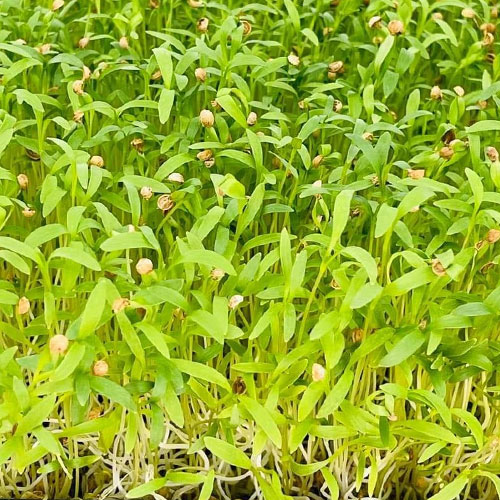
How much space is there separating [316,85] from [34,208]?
0.60 m

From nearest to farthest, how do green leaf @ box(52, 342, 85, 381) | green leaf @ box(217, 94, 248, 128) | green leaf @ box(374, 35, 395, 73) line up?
green leaf @ box(52, 342, 85, 381), green leaf @ box(217, 94, 248, 128), green leaf @ box(374, 35, 395, 73)

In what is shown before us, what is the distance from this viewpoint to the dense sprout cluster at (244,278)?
103 cm

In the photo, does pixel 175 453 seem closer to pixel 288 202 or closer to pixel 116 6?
pixel 288 202

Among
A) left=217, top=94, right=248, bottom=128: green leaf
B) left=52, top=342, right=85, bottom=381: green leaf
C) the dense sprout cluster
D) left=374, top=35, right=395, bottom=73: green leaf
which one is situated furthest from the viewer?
left=374, top=35, right=395, bottom=73: green leaf

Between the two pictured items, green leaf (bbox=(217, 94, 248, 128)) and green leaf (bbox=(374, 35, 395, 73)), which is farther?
green leaf (bbox=(374, 35, 395, 73))

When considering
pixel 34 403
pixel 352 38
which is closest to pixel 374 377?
pixel 34 403

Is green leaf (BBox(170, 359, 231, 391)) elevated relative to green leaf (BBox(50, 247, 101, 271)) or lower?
lower

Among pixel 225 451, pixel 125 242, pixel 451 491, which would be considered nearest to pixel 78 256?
pixel 125 242

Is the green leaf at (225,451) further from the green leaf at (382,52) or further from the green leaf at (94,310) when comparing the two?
the green leaf at (382,52)

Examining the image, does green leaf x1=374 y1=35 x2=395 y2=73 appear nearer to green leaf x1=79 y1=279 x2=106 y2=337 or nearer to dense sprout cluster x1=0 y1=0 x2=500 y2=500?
dense sprout cluster x1=0 y1=0 x2=500 y2=500

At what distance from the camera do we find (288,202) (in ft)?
4.22

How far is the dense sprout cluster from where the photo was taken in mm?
1030

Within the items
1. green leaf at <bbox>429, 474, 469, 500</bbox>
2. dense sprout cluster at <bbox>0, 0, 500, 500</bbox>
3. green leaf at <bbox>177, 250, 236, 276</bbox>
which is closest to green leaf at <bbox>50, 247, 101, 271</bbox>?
dense sprout cluster at <bbox>0, 0, 500, 500</bbox>

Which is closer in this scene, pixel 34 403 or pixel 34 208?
pixel 34 403
